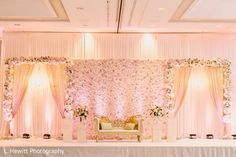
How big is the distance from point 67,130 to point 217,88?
201 inches

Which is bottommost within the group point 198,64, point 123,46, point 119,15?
point 198,64

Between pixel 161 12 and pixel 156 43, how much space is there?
3.09m

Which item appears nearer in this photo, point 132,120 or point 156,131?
point 156,131

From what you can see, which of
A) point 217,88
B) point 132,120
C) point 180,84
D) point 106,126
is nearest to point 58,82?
point 106,126

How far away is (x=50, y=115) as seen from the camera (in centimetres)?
1254

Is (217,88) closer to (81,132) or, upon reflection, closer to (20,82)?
(81,132)

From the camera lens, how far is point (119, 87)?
12547 millimetres

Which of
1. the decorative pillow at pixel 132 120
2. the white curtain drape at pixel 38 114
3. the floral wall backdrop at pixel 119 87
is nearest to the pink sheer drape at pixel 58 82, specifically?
the white curtain drape at pixel 38 114

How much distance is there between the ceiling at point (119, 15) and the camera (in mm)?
8984

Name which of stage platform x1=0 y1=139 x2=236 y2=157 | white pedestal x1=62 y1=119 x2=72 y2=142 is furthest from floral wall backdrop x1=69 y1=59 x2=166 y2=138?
stage platform x1=0 y1=139 x2=236 y2=157

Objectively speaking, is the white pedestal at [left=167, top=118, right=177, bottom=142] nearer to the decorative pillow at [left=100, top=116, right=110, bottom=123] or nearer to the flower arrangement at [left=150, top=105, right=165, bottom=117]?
the flower arrangement at [left=150, top=105, right=165, bottom=117]

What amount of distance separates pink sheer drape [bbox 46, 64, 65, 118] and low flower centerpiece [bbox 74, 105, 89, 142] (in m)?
0.83

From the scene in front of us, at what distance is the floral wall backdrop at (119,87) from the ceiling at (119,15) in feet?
3.88

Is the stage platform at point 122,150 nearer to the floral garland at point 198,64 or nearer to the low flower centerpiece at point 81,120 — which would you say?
the low flower centerpiece at point 81,120
